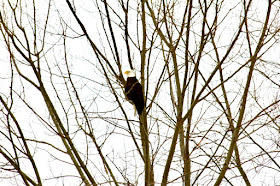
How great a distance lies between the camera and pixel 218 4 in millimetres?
2891

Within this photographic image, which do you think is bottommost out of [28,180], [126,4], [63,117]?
[28,180]

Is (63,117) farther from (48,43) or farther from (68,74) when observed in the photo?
(48,43)

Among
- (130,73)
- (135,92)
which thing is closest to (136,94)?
(135,92)

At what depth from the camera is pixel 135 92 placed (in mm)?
3391

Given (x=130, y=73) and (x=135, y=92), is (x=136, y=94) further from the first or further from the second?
(x=130, y=73)

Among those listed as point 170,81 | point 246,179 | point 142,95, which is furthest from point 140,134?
point 246,179

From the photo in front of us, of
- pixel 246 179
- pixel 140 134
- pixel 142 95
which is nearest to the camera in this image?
pixel 140 134

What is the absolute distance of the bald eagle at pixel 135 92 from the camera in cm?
333

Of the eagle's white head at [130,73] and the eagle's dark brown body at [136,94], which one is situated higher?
the eagle's white head at [130,73]

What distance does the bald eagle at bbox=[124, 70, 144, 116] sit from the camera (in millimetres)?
3326

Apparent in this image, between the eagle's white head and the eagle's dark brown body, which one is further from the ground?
the eagle's white head

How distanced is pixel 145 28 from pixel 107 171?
1.26m

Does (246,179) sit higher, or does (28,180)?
(246,179)

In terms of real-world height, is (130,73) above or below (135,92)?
above
